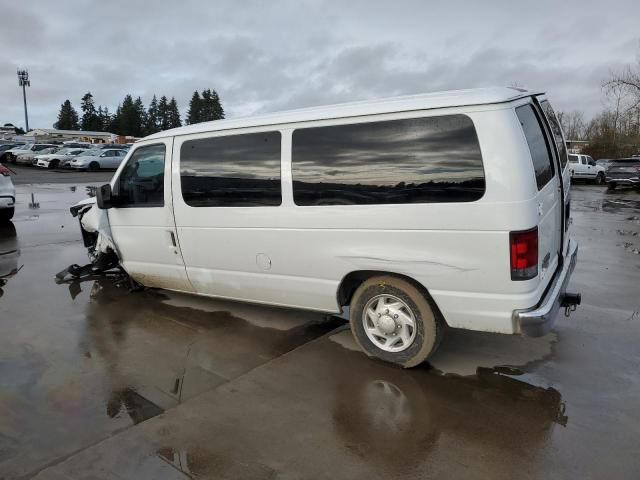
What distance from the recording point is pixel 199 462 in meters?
2.95

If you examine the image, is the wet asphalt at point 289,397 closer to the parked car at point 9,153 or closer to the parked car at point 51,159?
the parked car at point 51,159

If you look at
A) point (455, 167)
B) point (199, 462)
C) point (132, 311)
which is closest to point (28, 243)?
point (132, 311)

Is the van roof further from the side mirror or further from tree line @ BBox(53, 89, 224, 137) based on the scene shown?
tree line @ BBox(53, 89, 224, 137)

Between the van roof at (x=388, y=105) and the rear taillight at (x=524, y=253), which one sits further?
the van roof at (x=388, y=105)

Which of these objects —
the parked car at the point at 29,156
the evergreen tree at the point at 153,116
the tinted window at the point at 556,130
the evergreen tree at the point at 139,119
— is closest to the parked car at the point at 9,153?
the parked car at the point at 29,156

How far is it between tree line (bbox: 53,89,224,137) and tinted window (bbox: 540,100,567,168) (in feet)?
373

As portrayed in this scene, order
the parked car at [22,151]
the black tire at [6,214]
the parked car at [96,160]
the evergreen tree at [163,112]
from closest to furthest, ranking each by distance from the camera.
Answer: the black tire at [6,214] → the parked car at [96,160] → the parked car at [22,151] → the evergreen tree at [163,112]

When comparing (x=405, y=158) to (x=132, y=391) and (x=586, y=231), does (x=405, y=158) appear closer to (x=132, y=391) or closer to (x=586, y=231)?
(x=132, y=391)

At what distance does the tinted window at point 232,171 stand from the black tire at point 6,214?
8303mm

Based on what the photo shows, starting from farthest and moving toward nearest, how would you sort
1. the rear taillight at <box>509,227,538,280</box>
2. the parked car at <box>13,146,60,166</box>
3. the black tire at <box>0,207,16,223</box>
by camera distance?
the parked car at <box>13,146,60,166</box>, the black tire at <box>0,207,16,223</box>, the rear taillight at <box>509,227,538,280</box>

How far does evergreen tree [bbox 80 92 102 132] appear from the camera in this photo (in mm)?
119125

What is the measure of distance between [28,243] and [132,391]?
22.3 ft

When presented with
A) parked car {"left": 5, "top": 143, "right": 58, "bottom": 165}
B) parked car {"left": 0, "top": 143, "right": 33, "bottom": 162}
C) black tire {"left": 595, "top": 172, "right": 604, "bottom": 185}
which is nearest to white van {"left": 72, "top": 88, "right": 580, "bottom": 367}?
black tire {"left": 595, "top": 172, "right": 604, "bottom": 185}

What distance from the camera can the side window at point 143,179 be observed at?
17.2ft
